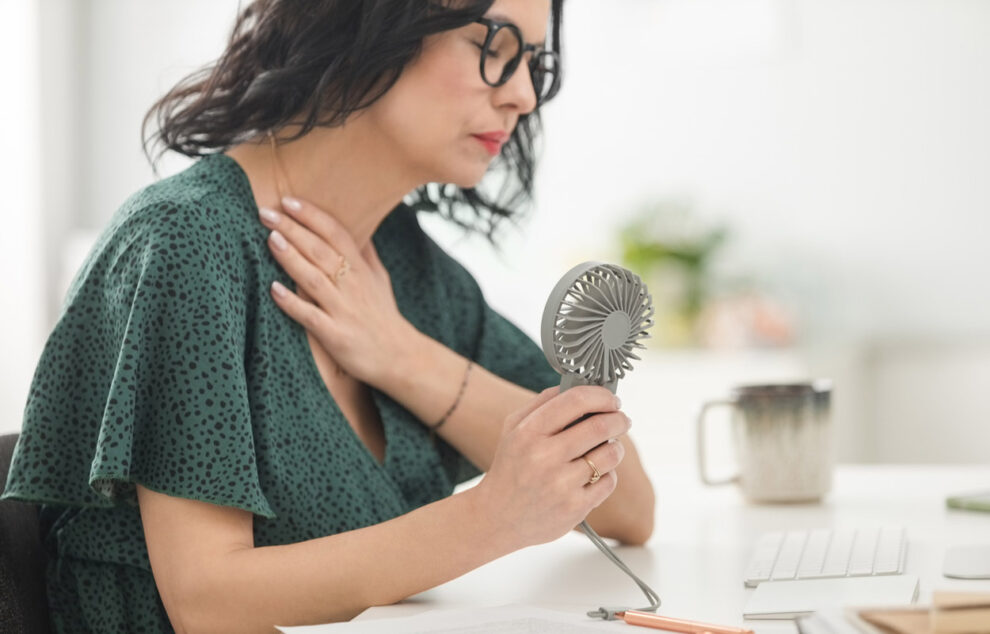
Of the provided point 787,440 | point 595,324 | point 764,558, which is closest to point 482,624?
point 595,324

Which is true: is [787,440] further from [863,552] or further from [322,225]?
[322,225]

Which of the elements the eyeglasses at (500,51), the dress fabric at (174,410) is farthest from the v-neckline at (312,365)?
the eyeglasses at (500,51)

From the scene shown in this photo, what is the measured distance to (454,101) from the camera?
41.1 inches

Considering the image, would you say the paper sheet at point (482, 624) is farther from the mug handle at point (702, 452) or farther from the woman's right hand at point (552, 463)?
the mug handle at point (702, 452)

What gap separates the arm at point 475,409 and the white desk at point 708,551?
36mm

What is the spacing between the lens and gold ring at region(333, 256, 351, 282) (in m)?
1.08

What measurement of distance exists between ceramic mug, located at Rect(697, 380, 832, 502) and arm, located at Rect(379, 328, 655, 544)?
0.20 metres

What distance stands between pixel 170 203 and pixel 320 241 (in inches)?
7.2

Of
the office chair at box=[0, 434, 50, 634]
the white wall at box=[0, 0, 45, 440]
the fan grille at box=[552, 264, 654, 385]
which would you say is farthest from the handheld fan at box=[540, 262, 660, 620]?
the white wall at box=[0, 0, 45, 440]

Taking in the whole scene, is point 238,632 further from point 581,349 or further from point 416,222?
point 416,222

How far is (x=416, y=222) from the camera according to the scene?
130 centimetres

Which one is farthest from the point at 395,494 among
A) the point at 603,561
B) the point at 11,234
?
the point at 11,234

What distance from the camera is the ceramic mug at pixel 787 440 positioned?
127 cm

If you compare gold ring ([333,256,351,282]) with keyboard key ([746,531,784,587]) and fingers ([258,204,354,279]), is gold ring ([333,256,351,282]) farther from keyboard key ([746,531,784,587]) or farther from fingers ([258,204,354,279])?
keyboard key ([746,531,784,587])
